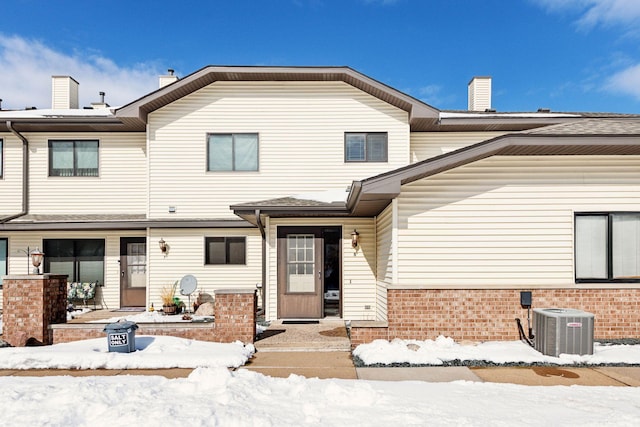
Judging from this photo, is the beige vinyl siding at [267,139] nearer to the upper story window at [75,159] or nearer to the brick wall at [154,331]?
the upper story window at [75,159]

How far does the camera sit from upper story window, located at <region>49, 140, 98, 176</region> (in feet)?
47.2

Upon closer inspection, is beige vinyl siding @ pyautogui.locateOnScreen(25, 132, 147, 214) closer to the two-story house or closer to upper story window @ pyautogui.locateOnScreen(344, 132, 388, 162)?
the two-story house

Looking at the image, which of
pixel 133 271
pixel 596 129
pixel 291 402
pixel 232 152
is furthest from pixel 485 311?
pixel 133 271

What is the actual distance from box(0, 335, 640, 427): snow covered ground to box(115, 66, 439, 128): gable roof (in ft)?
27.7

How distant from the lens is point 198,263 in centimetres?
1340

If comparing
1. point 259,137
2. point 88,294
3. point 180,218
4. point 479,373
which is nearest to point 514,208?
point 479,373

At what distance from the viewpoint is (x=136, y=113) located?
43.1 ft

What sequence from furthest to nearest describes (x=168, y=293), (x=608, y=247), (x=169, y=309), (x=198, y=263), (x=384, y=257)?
(x=198, y=263), (x=168, y=293), (x=169, y=309), (x=384, y=257), (x=608, y=247)

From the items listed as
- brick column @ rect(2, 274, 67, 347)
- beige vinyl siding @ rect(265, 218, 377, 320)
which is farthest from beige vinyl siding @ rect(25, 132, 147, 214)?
brick column @ rect(2, 274, 67, 347)

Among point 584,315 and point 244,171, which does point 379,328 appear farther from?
point 244,171

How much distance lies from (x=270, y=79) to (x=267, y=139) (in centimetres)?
179

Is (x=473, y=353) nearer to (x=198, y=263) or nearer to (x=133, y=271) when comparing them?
(x=198, y=263)

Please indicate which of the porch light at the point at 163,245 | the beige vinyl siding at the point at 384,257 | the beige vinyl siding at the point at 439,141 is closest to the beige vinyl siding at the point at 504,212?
the beige vinyl siding at the point at 384,257

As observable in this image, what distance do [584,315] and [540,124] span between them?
770 cm
